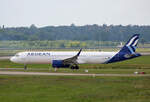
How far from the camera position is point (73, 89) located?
124 ft

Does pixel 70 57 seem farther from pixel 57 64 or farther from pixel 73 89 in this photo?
pixel 73 89

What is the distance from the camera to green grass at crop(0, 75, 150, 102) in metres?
32.6

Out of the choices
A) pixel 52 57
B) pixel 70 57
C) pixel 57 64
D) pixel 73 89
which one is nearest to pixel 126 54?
pixel 70 57

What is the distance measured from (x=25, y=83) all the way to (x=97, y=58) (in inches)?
947

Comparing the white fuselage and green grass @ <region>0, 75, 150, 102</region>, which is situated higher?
the white fuselage

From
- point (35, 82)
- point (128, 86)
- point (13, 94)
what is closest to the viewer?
point (13, 94)

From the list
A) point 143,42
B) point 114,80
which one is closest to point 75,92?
point 114,80

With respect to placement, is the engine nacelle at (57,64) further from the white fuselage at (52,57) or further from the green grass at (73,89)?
the green grass at (73,89)

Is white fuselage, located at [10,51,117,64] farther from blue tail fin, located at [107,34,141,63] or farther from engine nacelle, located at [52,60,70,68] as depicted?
engine nacelle, located at [52,60,70,68]

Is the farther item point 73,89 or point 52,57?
point 52,57

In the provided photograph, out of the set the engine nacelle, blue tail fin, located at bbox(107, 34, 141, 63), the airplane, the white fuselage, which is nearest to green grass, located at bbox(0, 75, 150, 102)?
the engine nacelle

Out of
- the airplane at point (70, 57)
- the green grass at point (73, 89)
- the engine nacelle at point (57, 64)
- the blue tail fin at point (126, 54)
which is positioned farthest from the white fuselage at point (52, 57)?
the green grass at point (73, 89)

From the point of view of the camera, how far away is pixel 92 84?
41312mm

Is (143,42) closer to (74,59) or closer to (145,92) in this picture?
(74,59)
